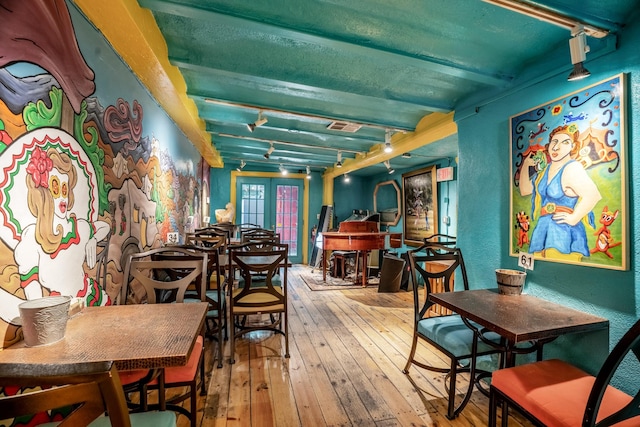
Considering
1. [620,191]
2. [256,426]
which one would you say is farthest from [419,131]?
[256,426]

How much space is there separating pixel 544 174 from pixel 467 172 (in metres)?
0.79

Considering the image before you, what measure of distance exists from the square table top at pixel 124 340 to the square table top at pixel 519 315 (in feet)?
4.73

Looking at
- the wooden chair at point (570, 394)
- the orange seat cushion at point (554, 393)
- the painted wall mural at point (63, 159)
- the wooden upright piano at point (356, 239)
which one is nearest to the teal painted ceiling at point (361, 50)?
the painted wall mural at point (63, 159)

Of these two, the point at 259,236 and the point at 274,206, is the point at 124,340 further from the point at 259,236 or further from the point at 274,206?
the point at 274,206

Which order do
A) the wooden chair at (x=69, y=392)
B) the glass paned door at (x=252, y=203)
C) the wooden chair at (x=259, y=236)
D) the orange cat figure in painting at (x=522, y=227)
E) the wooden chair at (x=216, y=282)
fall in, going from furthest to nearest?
1. the glass paned door at (x=252, y=203)
2. the wooden chair at (x=259, y=236)
3. the wooden chair at (x=216, y=282)
4. the orange cat figure in painting at (x=522, y=227)
5. the wooden chair at (x=69, y=392)

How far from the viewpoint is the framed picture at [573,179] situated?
162 cm

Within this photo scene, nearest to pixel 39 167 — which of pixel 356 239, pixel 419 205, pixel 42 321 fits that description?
pixel 42 321

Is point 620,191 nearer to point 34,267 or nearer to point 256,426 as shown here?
point 256,426

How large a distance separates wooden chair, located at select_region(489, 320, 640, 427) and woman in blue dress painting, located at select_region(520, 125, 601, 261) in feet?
2.24

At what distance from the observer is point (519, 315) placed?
5.18 feet

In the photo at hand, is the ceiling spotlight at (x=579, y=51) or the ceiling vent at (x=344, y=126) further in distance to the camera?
the ceiling vent at (x=344, y=126)

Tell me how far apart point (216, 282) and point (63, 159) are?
6.76ft

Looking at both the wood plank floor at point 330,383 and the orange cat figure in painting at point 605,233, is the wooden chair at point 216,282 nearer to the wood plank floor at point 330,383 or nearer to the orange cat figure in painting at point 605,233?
the wood plank floor at point 330,383

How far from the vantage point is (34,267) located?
48.8 inches
